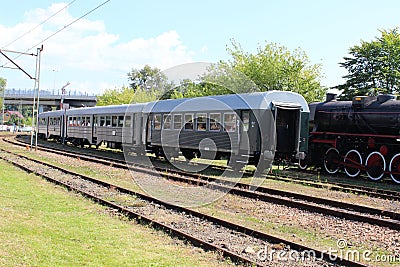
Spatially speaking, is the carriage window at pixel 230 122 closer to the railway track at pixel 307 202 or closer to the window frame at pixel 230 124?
the window frame at pixel 230 124

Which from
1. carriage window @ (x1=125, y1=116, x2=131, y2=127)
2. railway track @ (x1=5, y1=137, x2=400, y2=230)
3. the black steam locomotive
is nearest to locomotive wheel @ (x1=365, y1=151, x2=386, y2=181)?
the black steam locomotive

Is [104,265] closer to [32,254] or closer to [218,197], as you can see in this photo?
[32,254]

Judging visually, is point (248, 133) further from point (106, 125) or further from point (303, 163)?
point (106, 125)

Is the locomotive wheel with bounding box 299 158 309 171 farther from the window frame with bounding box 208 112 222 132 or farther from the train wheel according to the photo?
the window frame with bounding box 208 112 222 132

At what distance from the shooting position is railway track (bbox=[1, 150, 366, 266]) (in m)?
7.02

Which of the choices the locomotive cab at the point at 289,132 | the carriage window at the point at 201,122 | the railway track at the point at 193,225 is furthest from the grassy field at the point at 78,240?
the locomotive cab at the point at 289,132

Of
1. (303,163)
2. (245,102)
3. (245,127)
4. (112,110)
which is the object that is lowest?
(303,163)

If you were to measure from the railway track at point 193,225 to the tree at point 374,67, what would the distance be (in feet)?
82.8

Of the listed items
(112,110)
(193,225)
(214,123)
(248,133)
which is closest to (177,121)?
(214,123)

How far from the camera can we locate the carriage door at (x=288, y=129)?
57.5 feet

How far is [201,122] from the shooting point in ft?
60.9

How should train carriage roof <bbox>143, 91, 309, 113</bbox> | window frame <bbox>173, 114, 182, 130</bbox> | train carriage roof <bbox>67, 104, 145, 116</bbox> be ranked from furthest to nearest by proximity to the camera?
train carriage roof <bbox>67, 104, 145, 116</bbox> < window frame <bbox>173, 114, 182, 130</bbox> < train carriage roof <bbox>143, 91, 309, 113</bbox>

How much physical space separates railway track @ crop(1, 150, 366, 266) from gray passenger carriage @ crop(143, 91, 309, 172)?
5.38 metres

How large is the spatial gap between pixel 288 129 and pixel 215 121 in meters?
2.88
